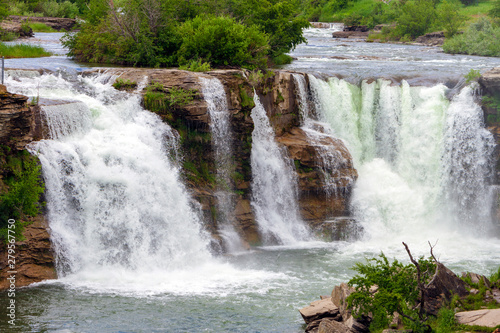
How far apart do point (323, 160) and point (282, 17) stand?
42.6 ft

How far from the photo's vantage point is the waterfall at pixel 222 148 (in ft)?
65.2

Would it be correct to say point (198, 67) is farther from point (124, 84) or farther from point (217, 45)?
point (124, 84)

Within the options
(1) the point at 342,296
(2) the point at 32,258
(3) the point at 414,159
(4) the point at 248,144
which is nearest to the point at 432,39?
(3) the point at 414,159

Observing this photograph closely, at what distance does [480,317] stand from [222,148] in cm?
1142

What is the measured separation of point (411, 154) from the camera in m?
23.5

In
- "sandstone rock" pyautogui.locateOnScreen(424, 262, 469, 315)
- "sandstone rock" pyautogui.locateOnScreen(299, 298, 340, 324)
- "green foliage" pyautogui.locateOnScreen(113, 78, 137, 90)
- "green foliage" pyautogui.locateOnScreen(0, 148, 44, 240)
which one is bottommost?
"sandstone rock" pyautogui.locateOnScreen(299, 298, 340, 324)

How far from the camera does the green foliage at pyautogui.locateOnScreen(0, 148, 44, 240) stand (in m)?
15.0

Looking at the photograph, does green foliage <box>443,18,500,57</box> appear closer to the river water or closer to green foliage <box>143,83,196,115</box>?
the river water

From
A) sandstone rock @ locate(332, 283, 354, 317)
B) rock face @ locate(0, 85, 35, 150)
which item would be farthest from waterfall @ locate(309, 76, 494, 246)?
rock face @ locate(0, 85, 35, 150)

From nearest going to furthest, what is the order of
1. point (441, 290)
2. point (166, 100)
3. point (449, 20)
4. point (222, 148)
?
point (441, 290) < point (166, 100) < point (222, 148) < point (449, 20)

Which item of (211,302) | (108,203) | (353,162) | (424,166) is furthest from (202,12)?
(211,302)

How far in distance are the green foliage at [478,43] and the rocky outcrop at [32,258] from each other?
1309 inches

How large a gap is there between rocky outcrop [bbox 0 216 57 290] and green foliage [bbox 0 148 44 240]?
311mm

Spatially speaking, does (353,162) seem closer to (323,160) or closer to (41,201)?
(323,160)
